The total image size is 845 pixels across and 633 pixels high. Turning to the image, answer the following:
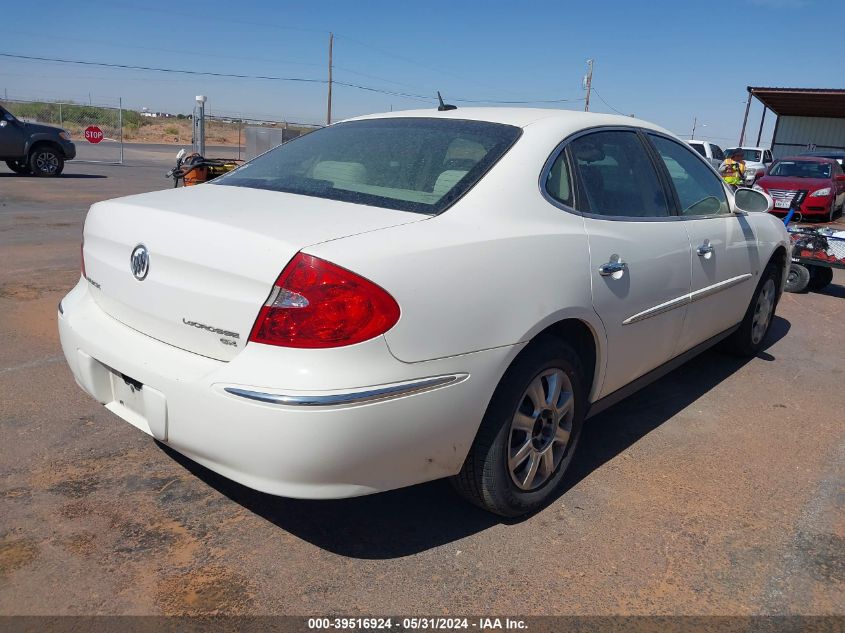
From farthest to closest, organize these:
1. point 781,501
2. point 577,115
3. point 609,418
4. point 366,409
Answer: point 609,418 → point 577,115 → point 781,501 → point 366,409

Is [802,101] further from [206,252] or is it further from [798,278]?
[206,252]

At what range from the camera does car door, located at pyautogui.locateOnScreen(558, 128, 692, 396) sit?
3.05 metres

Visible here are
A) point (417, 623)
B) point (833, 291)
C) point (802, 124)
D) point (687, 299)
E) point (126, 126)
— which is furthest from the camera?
point (126, 126)

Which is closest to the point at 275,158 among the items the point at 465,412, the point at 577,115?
the point at 577,115

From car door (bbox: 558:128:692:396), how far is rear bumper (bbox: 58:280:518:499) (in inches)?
30.6

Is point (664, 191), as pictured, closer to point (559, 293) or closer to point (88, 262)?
point (559, 293)

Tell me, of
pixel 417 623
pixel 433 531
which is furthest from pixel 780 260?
pixel 417 623

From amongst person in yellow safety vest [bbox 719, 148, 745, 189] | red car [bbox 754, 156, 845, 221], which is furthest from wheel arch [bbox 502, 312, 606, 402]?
red car [bbox 754, 156, 845, 221]

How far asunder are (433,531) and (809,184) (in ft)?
48.5

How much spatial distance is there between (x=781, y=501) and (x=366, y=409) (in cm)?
211

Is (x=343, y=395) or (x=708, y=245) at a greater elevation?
(x=708, y=245)

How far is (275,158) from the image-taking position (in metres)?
3.53

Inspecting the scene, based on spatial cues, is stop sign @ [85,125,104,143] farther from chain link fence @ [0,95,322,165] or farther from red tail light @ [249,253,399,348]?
red tail light @ [249,253,399,348]

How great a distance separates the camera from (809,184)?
581 inches
